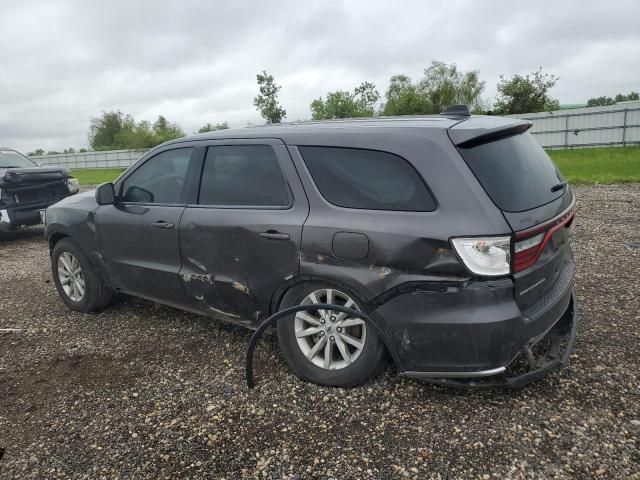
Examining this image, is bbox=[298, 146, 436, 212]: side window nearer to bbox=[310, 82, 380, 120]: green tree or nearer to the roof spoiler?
the roof spoiler

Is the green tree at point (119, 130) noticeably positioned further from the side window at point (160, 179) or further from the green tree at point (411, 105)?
the side window at point (160, 179)

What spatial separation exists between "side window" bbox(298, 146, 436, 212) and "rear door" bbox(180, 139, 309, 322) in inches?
7.0

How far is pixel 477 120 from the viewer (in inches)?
123

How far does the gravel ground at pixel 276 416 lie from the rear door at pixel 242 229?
56 centimetres

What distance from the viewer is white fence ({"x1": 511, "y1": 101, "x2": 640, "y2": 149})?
24516 mm

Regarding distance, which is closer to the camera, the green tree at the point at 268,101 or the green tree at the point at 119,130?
the green tree at the point at 268,101

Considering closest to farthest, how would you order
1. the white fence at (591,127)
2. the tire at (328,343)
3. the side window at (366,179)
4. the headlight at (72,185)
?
1. the side window at (366,179)
2. the tire at (328,343)
3. the headlight at (72,185)
4. the white fence at (591,127)

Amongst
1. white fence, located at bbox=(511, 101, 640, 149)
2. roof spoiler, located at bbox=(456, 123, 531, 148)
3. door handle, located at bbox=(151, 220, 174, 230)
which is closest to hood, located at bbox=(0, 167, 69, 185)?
door handle, located at bbox=(151, 220, 174, 230)

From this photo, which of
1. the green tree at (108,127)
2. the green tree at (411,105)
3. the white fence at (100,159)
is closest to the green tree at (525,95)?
the green tree at (411,105)

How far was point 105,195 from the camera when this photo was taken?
13.9ft

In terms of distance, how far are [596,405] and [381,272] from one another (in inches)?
58.2

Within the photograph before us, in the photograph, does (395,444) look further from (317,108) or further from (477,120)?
(317,108)

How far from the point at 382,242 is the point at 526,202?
0.85 metres

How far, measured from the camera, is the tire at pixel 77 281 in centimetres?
464
